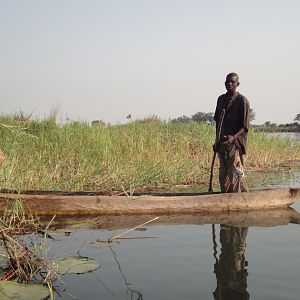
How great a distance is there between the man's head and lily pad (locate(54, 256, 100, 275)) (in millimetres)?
2915

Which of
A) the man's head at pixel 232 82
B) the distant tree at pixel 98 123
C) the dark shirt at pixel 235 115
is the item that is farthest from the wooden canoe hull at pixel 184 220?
the distant tree at pixel 98 123

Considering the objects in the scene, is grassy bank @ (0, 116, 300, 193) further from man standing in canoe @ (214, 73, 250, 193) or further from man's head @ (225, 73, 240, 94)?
man's head @ (225, 73, 240, 94)

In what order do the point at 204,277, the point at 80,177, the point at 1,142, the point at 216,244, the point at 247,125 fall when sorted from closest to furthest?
the point at 204,277 → the point at 216,244 → the point at 247,125 → the point at 80,177 → the point at 1,142

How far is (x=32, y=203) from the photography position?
14.9 feet

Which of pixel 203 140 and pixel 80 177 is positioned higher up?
pixel 203 140

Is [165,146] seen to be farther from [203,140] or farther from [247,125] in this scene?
[247,125]

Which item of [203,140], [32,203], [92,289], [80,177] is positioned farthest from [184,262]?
[203,140]

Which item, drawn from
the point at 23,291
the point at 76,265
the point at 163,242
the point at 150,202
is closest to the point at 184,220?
the point at 150,202

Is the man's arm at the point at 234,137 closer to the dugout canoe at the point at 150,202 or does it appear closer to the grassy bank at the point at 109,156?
the dugout canoe at the point at 150,202

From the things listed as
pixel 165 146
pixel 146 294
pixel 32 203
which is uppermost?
pixel 165 146

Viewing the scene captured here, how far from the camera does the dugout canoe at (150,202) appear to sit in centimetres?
460

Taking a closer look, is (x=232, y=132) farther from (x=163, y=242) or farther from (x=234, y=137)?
(x=163, y=242)

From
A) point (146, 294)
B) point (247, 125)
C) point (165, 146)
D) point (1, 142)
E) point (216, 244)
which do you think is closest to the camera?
point (146, 294)

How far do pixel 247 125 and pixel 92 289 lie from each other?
3096 mm
